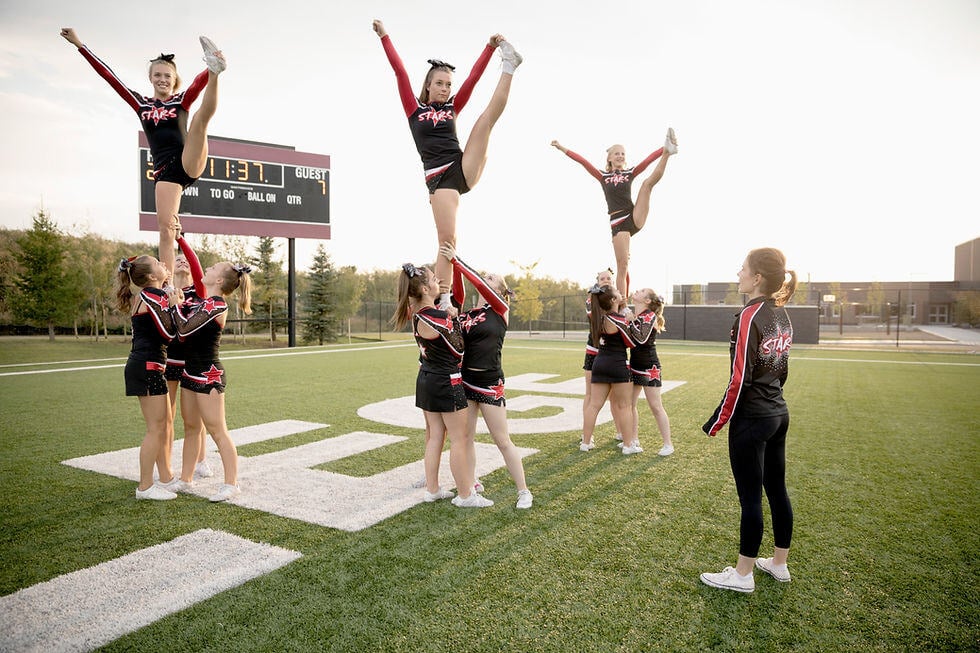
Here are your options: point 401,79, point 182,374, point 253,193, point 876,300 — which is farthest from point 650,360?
point 876,300

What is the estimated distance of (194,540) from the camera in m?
3.86

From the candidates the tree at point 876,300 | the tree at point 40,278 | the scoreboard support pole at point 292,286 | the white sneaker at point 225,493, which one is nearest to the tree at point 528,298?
the scoreboard support pole at point 292,286

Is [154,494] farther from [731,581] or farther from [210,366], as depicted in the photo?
[731,581]

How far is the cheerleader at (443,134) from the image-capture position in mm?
3949

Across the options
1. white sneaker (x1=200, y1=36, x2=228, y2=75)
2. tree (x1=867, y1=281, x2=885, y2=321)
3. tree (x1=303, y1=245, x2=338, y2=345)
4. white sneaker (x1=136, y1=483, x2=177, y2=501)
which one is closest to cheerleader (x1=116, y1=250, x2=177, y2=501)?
white sneaker (x1=136, y1=483, x2=177, y2=501)

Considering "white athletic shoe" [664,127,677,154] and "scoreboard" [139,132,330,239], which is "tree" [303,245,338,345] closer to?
"scoreboard" [139,132,330,239]

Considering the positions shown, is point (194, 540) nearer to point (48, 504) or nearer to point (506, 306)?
point (48, 504)

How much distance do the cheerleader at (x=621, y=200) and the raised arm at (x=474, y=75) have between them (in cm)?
281

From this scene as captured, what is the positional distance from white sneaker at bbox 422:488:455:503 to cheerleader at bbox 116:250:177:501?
83.1 inches

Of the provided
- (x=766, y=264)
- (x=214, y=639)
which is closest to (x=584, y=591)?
(x=214, y=639)

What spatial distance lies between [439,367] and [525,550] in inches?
59.6

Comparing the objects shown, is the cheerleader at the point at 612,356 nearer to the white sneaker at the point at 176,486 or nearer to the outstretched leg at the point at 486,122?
the outstretched leg at the point at 486,122

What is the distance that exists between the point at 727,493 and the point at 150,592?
14.1 ft

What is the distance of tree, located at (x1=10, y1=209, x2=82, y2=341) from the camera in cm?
2341
